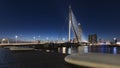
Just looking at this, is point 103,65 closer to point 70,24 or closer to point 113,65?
point 113,65

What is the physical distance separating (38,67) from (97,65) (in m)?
3.27

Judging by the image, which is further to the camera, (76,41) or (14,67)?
(76,41)

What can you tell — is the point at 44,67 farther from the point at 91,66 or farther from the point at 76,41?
the point at 76,41

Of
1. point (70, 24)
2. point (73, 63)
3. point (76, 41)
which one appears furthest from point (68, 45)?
point (73, 63)

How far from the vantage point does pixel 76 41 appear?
520 feet

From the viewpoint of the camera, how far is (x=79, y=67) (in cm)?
1259

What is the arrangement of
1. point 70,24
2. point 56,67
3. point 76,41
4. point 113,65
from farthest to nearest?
point 76,41, point 70,24, point 56,67, point 113,65

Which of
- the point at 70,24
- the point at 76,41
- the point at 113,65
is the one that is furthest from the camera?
the point at 76,41

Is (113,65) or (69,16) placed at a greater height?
(69,16)

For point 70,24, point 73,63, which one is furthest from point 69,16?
point 73,63

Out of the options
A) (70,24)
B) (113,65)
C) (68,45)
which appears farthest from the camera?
(68,45)

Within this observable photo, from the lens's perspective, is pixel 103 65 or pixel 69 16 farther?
pixel 69 16

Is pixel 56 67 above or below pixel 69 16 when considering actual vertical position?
below

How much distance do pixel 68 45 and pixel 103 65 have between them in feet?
400
